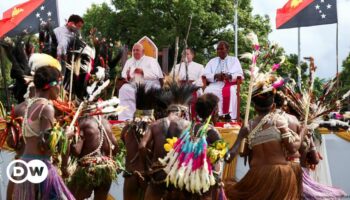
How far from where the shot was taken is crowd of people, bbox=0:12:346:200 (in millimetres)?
7566

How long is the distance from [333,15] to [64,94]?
12.9m

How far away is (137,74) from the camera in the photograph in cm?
1435

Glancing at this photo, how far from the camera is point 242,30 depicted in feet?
129

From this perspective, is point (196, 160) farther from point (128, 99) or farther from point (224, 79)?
point (224, 79)

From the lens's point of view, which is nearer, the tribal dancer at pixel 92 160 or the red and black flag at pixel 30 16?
the tribal dancer at pixel 92 160

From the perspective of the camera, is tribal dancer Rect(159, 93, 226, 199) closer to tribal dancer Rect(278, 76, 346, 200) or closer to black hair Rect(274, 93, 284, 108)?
black hair Rect(274, 93, 284, 108)

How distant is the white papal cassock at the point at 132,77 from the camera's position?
541 inches

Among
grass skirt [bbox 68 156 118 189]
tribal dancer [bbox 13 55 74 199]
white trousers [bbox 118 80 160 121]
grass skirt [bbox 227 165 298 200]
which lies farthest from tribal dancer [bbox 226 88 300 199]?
white trousers [bbox 118 80 160 121]

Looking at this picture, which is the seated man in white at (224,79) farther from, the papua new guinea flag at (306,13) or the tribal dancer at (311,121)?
the papua new guinea flag at (306,13)

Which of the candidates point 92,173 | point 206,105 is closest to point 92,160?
point 92,173

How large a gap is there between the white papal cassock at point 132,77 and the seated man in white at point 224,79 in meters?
0.92

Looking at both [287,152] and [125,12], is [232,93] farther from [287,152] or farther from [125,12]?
[125,12]

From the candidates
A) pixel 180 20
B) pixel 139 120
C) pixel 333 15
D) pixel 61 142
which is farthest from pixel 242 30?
pixel 61 142

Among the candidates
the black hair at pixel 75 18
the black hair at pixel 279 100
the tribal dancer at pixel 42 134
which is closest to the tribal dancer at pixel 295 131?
the black hair at pixel 279 100
